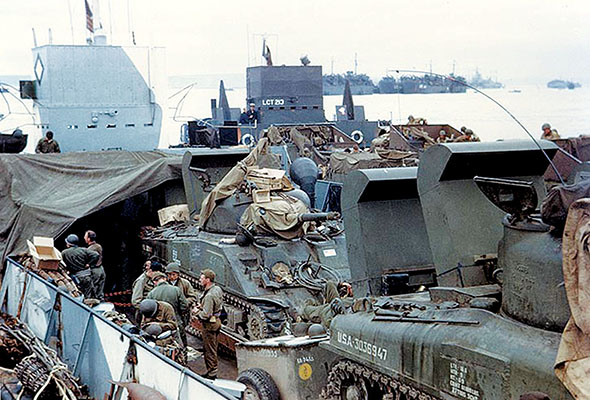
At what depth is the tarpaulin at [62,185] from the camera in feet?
43.1

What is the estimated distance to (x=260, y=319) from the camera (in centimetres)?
1095

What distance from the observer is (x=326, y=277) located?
1167 cm

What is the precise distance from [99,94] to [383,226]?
13762 millimetres

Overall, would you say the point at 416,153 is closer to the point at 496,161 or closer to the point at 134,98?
the point at 134,98

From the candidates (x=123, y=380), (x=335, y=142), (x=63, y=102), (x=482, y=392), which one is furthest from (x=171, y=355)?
(x=335, y=142)

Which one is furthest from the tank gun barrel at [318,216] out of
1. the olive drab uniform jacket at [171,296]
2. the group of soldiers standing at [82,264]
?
the group of soldiers standing at [82,264]

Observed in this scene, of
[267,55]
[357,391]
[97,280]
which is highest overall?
[267,55]

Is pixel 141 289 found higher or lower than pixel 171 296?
lower

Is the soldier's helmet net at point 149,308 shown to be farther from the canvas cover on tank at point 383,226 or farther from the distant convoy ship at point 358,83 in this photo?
the distant convoy ship at point 358,83

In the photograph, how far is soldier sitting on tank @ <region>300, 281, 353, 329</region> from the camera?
861 centimetres

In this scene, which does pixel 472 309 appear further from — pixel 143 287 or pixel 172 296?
pixel 143 287

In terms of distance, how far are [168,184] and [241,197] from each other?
8.86ft

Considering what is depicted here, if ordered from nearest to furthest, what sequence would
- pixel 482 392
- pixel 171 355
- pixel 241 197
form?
pixel 482 392
pixel 171 355
pixel 241 197

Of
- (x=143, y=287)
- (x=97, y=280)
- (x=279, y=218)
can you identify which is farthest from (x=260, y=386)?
(x=97, y=280)
